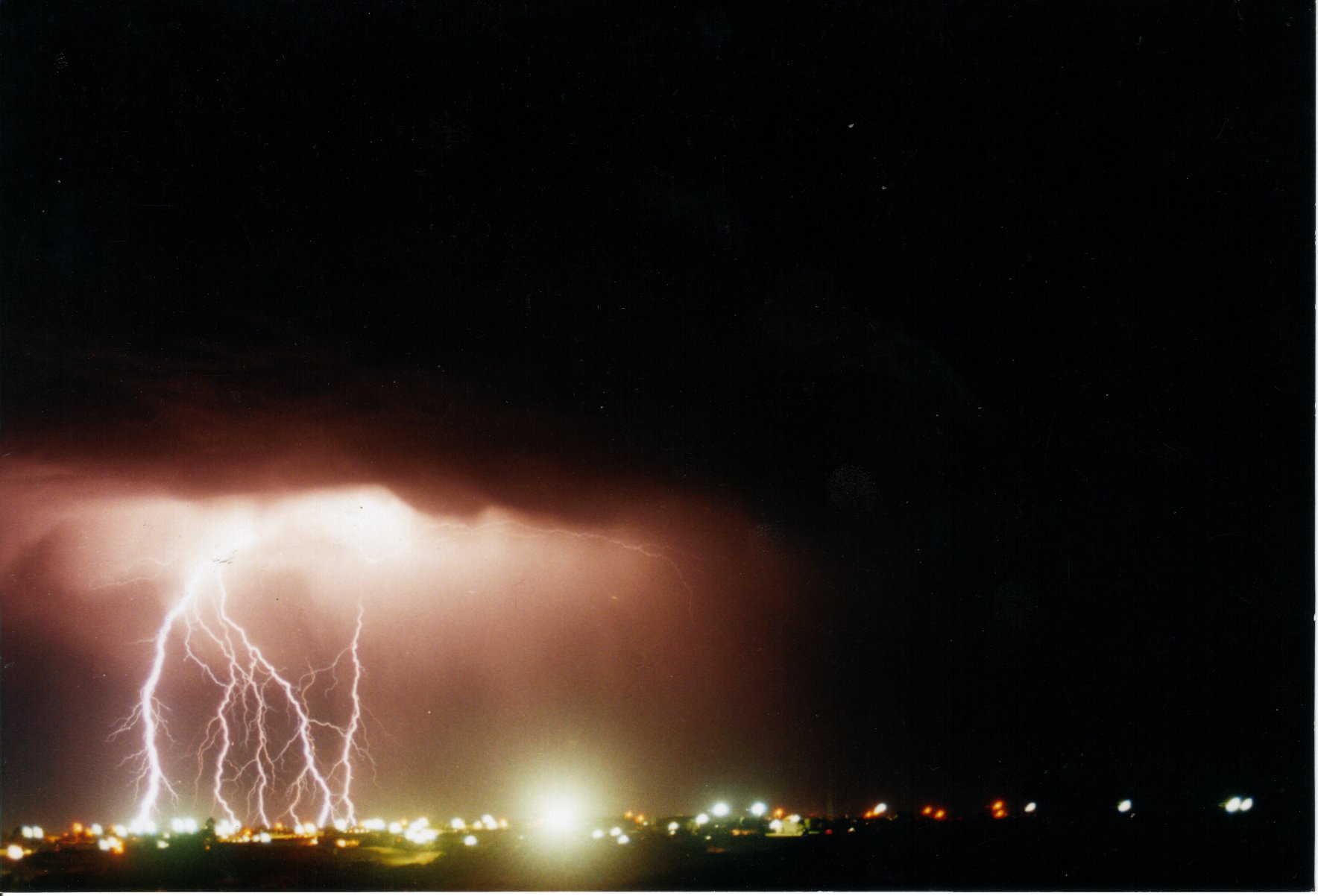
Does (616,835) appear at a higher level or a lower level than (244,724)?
lower

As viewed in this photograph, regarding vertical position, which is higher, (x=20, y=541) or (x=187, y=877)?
(x=20, y=541)

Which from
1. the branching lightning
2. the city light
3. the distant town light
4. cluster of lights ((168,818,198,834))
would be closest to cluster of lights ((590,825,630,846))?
the distant town light

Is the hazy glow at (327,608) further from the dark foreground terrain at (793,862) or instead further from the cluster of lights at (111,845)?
the dark foreground terrain at (793,862)

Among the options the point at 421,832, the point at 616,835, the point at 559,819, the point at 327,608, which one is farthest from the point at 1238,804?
the point at 327,608

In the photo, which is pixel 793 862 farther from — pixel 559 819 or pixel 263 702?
pixel 263 702

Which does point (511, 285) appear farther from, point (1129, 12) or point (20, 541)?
point (1129, 12)

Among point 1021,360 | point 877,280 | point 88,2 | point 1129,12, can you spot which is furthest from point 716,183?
point 88,2

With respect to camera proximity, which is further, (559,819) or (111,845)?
(559,819)

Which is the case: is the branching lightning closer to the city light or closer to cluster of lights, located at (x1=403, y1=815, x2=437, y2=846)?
cluster of lights, located at (x1=403, y1=815, x2=437, y2=846)
